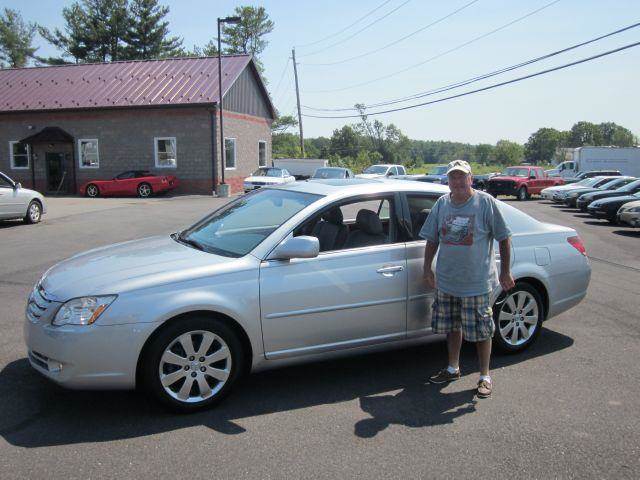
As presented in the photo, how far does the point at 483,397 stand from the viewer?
4.26 m

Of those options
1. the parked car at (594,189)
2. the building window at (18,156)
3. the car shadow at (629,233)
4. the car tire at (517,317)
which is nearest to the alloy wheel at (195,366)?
the car tire at (517,317)

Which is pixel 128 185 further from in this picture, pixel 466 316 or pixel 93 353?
pixel 466 316

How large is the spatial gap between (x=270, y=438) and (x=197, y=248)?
164cm

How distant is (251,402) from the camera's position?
4133 millimetres

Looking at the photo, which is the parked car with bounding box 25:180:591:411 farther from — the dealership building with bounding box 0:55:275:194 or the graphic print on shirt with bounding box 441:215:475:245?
the dealership building with bounding box 0:55:275:194

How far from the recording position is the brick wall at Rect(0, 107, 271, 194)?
29969mm

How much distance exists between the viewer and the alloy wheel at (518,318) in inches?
197

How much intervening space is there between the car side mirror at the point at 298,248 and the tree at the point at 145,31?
5486 centimetres

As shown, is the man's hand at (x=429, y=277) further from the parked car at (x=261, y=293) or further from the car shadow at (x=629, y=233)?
the car shadow at (x=629, y=233)

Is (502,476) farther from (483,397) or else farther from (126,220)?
(126,220)

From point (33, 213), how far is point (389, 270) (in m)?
13.8

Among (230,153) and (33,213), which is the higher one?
(230,153)

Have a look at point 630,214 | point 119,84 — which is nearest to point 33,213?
point 630,214

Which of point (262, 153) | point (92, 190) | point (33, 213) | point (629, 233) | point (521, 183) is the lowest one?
point (629, 233)
